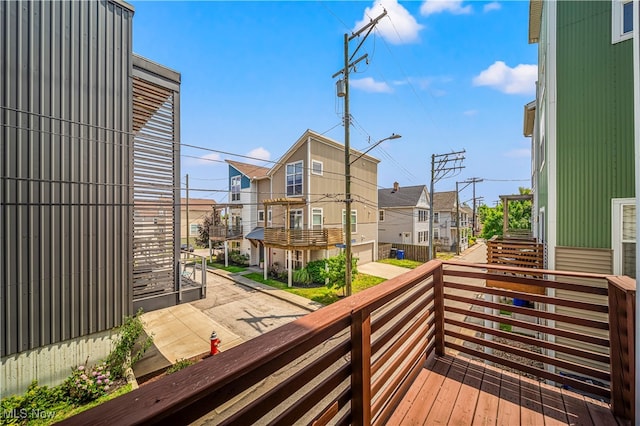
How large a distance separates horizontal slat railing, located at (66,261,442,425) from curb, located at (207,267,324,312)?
769 cm

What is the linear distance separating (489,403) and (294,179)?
1276 cm

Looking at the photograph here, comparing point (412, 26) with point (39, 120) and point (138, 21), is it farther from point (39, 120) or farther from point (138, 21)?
point (39, 120)

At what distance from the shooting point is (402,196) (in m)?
23.5

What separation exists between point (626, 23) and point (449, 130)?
42.0ft

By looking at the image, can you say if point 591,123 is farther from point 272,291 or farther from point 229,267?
point 229,267

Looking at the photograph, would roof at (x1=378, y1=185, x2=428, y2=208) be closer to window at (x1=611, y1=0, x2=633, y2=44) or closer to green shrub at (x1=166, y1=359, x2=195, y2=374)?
window at (x1=611, y1=0, x2=633, y2=44)

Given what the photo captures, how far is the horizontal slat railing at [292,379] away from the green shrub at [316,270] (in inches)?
415

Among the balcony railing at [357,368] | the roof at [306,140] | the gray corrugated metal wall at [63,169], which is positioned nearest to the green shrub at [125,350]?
the gray corrugated metal wall at [63,169]

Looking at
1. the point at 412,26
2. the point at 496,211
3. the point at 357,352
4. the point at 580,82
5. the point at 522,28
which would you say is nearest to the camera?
the point at 357,352

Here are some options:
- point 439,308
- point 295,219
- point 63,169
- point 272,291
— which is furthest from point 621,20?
point 295,219

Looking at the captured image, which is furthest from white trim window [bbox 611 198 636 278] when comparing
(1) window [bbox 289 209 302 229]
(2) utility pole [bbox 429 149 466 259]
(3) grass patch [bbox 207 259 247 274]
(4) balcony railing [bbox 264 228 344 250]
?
(3) grass patch [bbox 207 259 247 274]

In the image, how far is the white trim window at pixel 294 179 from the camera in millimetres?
13758

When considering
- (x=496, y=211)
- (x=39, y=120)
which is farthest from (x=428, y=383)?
(x=496, y=211)

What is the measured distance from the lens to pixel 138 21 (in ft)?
17.2
